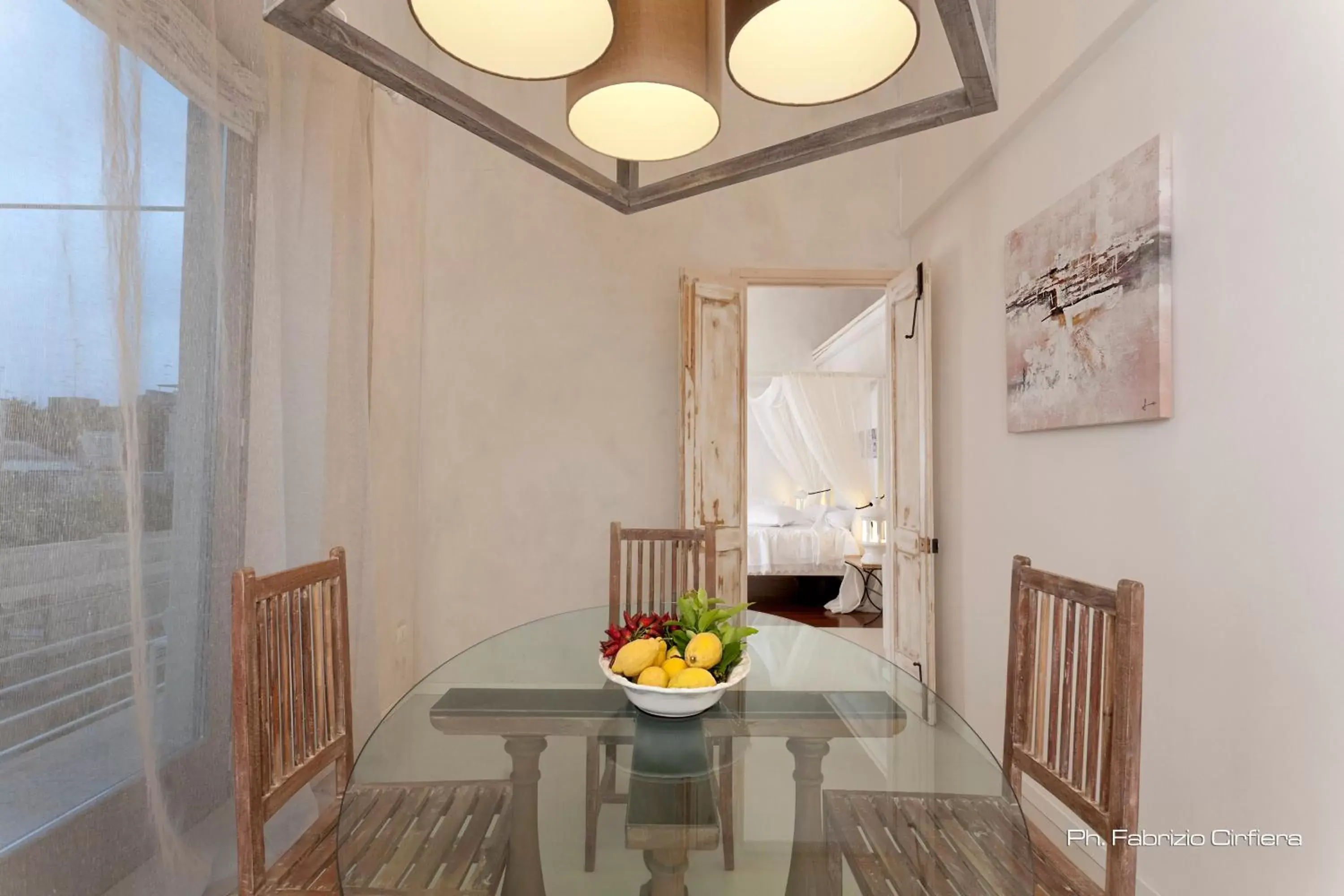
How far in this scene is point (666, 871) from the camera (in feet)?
2.82

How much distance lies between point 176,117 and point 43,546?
3.50 ft

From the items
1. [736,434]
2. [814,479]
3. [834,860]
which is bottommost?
[834,860]

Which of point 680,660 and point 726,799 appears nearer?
point 726,799

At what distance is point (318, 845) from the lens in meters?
1.33

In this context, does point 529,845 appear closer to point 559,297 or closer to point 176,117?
point 176,117

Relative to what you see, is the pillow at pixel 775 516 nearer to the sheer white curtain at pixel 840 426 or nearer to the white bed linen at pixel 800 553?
the sheer white curtain at pixel 840 426

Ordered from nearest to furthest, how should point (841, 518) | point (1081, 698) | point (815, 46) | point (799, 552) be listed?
point (1081, 698) < point (815, 46) < point (799, 552) < point (841, 518)

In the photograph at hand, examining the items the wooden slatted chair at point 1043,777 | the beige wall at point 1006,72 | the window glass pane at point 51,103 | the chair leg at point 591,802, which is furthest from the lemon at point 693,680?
the beige wall at point 1006,72

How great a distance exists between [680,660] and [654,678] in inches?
2.5

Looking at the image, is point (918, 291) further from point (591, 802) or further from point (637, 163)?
point (591, 802)

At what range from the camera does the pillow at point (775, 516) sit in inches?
257

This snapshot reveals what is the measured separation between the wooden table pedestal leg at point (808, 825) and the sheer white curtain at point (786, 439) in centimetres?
603

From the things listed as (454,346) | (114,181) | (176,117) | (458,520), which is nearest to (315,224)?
(176,117)

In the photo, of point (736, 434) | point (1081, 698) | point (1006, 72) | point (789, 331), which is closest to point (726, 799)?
point (1081, 698)
